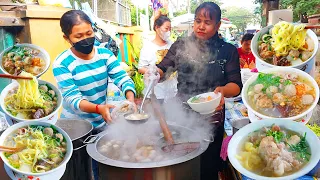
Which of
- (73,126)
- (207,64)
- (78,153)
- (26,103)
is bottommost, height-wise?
(78,153)

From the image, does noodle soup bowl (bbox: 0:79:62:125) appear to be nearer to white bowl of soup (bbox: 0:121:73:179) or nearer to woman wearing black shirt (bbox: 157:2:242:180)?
white bowl of soup (bbox: 0:121:73:179)

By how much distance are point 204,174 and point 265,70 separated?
1.61 metres

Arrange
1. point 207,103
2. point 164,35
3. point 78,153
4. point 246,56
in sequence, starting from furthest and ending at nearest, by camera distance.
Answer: point 246,56 → point 164,35 → point 78,153 → point 207,103

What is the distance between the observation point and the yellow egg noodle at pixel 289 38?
169cm

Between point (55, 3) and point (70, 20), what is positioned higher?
point (55, 3)

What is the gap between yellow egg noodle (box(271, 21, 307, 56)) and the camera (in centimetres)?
169

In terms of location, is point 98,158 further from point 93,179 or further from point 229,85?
point 229,85

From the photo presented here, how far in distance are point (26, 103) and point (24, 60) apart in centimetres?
35

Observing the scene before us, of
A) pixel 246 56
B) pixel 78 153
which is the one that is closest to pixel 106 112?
pixel 78 153

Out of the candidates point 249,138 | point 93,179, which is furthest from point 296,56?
point 93,179

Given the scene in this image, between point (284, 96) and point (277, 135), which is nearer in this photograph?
point (277, 135)

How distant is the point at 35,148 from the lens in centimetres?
168

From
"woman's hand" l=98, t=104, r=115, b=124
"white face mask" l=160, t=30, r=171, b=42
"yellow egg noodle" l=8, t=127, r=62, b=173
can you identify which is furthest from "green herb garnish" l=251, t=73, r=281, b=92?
"white face mask" l=160, t=30, r=171, b=42

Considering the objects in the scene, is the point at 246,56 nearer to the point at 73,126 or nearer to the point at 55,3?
the point at 55,3
